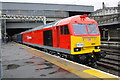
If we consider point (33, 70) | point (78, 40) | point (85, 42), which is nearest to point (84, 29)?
point (85, 42)

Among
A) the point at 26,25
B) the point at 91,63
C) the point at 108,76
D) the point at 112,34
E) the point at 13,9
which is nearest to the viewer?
the point at 108,76

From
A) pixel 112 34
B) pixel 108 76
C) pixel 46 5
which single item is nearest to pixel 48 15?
pixel 46 5

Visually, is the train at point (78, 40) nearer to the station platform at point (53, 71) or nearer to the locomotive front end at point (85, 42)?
the locomotive front end at point (85, 42)

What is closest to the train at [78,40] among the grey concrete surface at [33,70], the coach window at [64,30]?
the coach window at [64,30]

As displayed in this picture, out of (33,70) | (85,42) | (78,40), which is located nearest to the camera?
(33,70)

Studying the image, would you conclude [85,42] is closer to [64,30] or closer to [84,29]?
[84,29]

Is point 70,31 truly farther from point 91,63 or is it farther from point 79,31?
point 91,63

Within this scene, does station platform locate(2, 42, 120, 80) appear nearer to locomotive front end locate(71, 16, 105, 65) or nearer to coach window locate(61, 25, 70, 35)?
locomotive front end locate(71, 16, 105, 65)

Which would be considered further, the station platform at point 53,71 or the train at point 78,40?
the train at point 78,40

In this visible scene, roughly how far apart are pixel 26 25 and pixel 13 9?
814cm

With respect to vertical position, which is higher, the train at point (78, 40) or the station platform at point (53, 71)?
the train at point (78, 40)

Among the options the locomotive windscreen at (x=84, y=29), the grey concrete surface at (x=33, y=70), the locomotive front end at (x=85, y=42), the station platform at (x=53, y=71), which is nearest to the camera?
the station platform at (x=53, y=71)

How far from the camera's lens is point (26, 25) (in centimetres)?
4012

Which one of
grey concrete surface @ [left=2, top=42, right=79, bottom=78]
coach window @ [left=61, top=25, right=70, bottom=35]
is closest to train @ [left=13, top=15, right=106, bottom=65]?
coach window @ [left=61, top=25, right=70, bottom=35]
